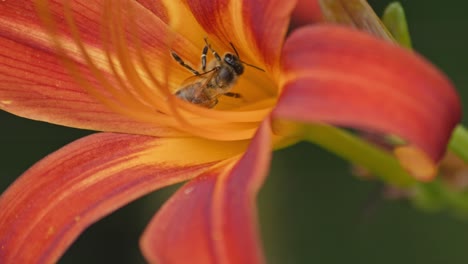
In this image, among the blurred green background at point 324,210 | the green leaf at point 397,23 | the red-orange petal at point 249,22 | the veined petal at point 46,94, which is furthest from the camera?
the blurred green background at point 324,210

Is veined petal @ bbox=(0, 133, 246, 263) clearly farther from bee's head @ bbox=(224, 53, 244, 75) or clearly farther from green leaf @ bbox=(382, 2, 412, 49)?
green leaf @ bbox=(382, 2, 412, 49)

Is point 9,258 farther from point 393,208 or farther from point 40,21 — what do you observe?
point 393,208

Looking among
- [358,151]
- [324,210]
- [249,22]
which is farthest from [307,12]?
[324,210]

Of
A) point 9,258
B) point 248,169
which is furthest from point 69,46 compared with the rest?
point 248,169

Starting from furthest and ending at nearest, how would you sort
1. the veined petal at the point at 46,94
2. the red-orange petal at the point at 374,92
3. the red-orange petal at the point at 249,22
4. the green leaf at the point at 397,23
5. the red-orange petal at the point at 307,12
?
the red-orange petal at the point at 307,12 → the veined petal at the point at 46,94 → the green leaf at the point at 397,23 → the red-orange petal at the point at 249,22 → the red-orange petal at the point at 374,92

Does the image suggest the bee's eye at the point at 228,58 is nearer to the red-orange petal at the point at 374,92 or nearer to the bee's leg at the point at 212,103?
the bee's leg at the point at 212,103

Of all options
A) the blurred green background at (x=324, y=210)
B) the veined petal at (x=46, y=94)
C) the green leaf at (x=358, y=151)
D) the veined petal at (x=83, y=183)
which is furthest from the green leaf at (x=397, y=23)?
the blurred green background at (x=324, y=210)

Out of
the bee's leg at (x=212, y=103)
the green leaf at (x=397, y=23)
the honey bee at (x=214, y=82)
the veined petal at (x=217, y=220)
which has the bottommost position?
the veined petal at (x=217, y=220)

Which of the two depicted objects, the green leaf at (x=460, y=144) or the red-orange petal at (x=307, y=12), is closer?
the green leaf at (x=460, y=144)

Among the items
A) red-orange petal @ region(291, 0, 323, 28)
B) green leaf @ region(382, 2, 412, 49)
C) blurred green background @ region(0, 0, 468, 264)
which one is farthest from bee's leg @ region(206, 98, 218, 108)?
blurred green background @ region(0, 0, 468, 264)
